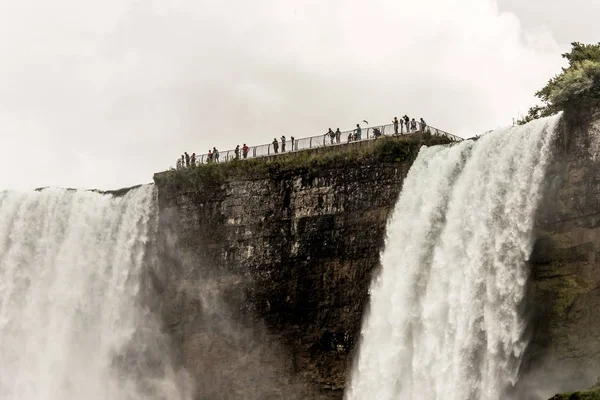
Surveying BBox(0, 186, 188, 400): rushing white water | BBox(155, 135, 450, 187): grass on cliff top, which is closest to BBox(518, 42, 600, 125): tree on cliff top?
BBox(155, 135, 450, 187): grass on cliff top

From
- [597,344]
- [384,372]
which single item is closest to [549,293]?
[597,344]

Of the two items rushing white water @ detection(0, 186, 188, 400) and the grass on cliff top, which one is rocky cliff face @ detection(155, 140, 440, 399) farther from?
rushing white water @ detection(0, 186, 188, 400)

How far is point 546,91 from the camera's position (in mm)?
61062

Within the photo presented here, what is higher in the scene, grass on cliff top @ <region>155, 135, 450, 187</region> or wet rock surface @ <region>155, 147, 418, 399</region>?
grass on cliff top @ <region>155, 135, 450, 187</region>

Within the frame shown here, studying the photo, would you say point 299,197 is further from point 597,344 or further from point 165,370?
point 597,344

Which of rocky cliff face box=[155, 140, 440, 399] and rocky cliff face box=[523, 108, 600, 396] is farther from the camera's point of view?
rocky cliff face box=[155, 140, 440, 399]

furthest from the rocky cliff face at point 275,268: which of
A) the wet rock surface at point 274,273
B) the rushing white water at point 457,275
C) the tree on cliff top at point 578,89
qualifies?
the tree on cliff top at point 578,89

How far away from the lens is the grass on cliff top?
2335 inches

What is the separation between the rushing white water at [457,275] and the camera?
163ft

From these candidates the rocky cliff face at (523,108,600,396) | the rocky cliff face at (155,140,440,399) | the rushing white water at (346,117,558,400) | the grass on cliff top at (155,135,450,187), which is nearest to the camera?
the rocky cliff face at (523,108,600,396)

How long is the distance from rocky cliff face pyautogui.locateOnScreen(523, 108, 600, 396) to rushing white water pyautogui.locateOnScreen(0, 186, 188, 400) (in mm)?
22938

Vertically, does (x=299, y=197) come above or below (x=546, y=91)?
below

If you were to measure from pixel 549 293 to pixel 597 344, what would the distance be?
2.90 meters

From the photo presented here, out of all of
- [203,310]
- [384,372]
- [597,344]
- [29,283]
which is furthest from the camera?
[29,283]
